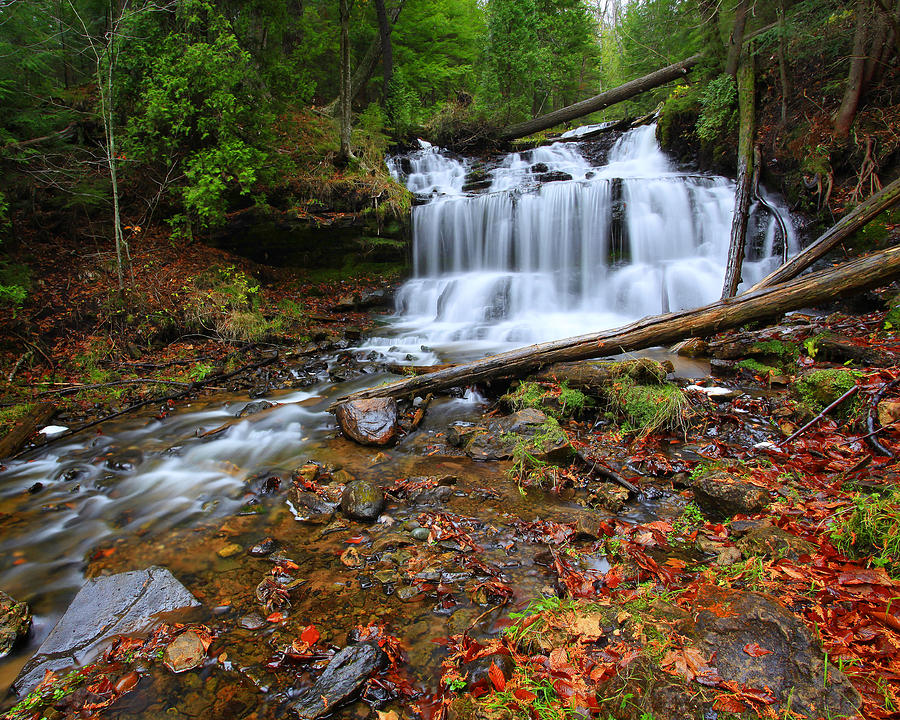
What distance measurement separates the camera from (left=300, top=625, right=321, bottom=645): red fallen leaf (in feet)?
7.97

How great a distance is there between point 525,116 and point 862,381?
680 inches

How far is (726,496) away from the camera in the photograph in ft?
10.3

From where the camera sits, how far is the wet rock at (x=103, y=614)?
242cm

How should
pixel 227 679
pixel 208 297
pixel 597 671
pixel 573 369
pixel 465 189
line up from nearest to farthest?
pixel 597 671, pixel 227 679, pixel 573 369, pixel 208 297, pixel 465 189

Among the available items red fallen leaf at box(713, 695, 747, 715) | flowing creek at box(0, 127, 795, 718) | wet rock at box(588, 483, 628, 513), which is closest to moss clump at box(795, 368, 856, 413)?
flowing creek at box(0, 127, 795, 718)

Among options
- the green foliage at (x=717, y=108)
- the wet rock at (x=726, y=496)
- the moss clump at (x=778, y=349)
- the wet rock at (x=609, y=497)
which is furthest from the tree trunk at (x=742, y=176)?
the wet rock at (x=609, y=497)

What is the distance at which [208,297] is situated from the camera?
9117 mm

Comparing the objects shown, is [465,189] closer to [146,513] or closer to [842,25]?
[842,25]

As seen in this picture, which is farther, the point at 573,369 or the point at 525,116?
the point at 525,116

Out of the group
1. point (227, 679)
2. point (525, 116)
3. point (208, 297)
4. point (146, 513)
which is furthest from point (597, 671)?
point (525, 116)

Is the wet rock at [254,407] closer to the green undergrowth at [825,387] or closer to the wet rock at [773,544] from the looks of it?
the wet rock at [773,544]

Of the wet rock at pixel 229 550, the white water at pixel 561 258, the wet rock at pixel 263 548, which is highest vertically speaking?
the white water at pixel 561 258

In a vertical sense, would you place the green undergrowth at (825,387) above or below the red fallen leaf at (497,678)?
above

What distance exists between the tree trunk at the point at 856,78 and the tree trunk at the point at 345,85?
34.2ft
